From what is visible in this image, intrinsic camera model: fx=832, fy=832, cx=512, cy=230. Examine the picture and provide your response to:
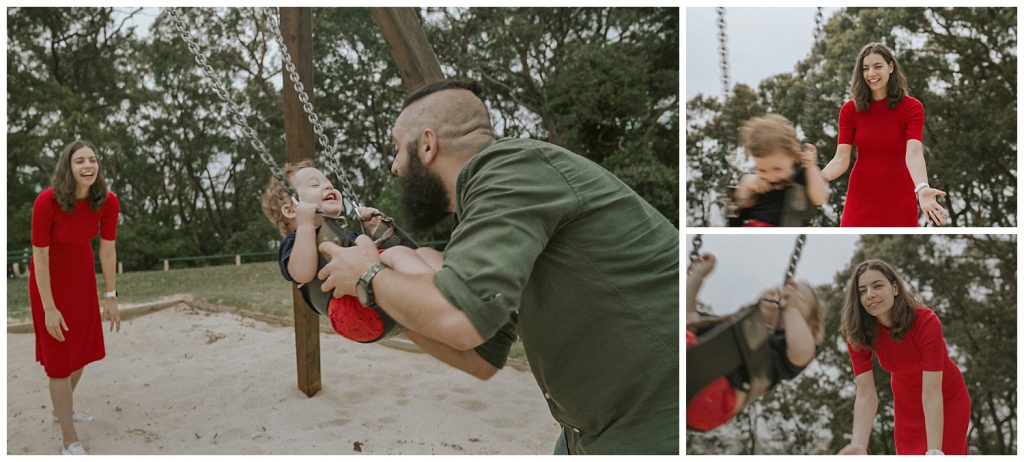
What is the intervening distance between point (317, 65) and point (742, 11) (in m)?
7.03

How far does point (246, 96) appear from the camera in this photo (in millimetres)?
10281

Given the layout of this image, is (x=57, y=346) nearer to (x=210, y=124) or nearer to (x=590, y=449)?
(x=590, y=449)

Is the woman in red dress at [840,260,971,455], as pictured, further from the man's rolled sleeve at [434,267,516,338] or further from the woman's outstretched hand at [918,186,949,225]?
the man's rolled sleeve at [434,267,516,338]

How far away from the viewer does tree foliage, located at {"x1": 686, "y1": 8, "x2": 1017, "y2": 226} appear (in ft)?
11.8

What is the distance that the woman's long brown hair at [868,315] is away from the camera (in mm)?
2162

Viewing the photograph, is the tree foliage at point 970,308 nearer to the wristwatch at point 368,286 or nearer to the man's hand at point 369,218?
the man's hand at point 369,218

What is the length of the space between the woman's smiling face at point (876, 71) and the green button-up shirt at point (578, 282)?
3.05 ft

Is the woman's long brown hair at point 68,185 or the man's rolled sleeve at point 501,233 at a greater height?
the woman's long brown hair at point 68,185

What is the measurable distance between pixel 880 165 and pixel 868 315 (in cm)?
40

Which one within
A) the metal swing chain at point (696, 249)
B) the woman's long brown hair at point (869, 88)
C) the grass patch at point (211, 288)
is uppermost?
the woman's long brown hair at point (869, 88)

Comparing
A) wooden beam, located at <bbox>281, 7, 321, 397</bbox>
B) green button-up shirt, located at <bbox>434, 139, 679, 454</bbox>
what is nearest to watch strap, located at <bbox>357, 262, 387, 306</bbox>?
green button-up shirt, located at <bbox>434, 139, 679, 454</bbox>

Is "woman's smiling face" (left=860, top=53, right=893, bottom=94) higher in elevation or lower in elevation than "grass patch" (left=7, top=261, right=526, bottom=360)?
higher

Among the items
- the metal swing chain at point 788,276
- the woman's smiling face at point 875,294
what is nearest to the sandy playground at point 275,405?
the woman's smiling face at point 875,294

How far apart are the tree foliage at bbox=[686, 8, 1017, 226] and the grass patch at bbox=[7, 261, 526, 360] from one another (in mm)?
4164
